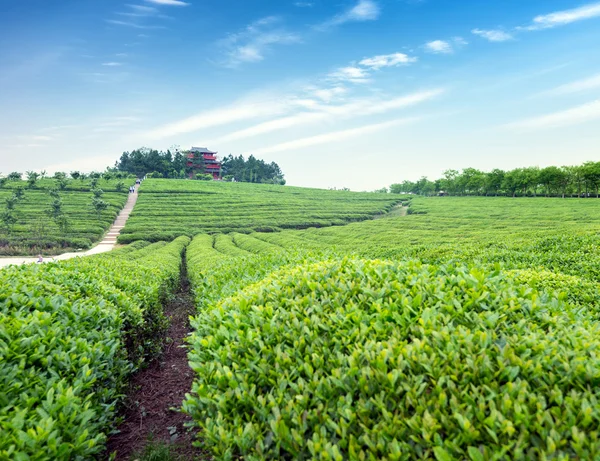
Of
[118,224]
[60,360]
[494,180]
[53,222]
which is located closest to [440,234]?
[60,360]

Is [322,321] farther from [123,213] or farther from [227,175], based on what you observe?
[227,175]

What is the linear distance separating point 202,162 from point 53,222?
201ft

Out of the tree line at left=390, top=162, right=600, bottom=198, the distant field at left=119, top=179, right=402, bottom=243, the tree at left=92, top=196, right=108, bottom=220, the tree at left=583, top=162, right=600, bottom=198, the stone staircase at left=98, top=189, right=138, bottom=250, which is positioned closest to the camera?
the stone staircase at left=98, top=189, right=138, bottom=250

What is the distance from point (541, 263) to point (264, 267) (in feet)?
23.1

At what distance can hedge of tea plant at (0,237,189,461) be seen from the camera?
233 cm

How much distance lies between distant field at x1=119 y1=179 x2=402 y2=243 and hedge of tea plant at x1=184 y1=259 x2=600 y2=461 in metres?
32.4

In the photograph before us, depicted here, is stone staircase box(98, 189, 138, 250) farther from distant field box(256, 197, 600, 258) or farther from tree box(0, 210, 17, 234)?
distant field box(256, 197, 600, 258)

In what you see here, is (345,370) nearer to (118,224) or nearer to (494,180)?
(118,224)

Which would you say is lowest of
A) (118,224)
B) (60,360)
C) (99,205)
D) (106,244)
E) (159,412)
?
(106,244)

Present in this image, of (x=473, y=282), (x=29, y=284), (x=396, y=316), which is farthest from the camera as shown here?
(x=29, y=284)

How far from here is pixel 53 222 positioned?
35.8 metres

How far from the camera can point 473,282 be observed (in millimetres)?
3270

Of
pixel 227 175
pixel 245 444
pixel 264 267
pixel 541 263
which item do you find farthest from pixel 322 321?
pixel 227 175

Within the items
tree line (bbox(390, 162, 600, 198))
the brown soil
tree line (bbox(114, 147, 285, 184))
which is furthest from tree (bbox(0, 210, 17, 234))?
tree line (bbox(390, 162, 600, 198))
